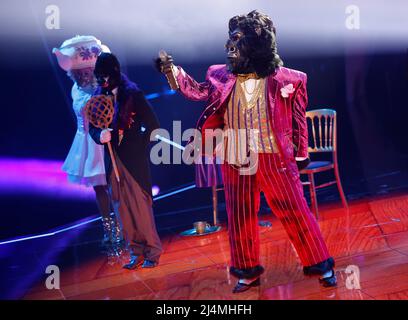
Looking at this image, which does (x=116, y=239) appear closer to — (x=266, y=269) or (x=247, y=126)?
(x=266, y=269)

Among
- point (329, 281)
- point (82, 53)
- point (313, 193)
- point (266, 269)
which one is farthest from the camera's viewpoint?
point (313, 193)

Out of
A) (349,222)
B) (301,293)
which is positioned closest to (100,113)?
(301,293)

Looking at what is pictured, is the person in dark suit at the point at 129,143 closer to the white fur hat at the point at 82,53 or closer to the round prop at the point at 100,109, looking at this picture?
the round prop at the point at 100,109

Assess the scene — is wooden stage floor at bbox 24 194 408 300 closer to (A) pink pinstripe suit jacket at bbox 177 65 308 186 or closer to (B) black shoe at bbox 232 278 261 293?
(B) black shoe at bbox 232 278 261 293

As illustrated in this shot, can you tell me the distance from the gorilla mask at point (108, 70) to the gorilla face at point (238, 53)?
3.02 feet

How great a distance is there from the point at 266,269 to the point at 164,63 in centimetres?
143

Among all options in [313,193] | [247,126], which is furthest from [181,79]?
[313,193]

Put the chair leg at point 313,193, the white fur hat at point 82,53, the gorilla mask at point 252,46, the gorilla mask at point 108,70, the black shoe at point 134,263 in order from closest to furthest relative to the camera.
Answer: the gorilla mask at point 252,46 < the gorilla mask at point 108,70 < the black shoe at point 134,263 < the white fur hat at point 82,53 < the chair leg at point 313,193

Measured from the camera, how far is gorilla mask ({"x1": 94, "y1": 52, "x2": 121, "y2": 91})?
9.54 ft

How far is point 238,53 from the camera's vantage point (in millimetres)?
2324

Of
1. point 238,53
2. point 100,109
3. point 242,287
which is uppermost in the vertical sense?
point 238,53

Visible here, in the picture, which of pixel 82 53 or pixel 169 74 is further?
pixel 82 53

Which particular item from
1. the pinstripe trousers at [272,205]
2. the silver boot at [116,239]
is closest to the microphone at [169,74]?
the pinstripe trousers at [272,205]

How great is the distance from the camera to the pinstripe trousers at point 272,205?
92.4 inches
